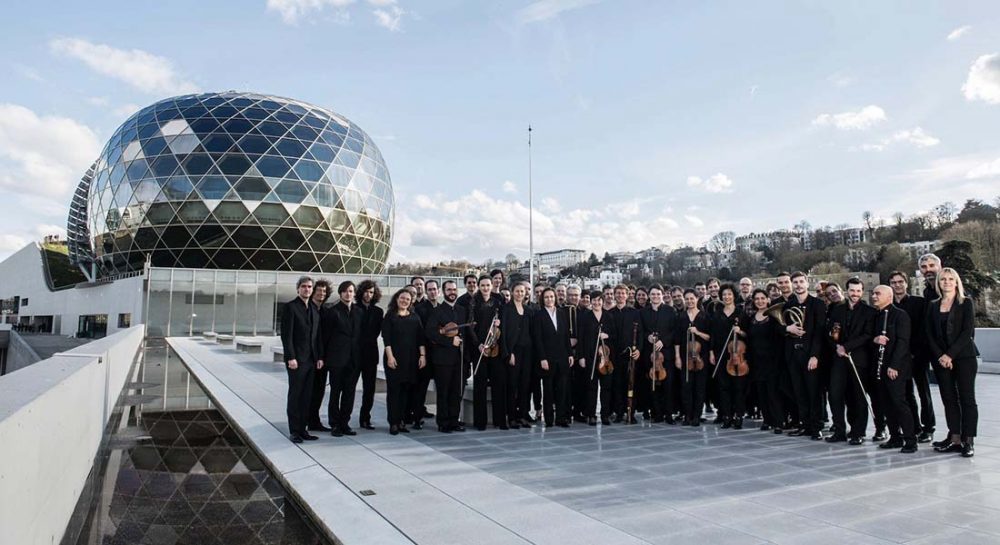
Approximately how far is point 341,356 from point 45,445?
3.84m

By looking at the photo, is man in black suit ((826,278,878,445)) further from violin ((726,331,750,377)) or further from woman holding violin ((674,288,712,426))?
woman holding violin ((674,288,712,426))

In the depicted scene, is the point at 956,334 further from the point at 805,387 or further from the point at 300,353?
the point at 300,353

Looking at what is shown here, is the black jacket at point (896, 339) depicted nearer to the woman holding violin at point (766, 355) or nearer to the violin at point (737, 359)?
the woman holding violin at point (766, 355)

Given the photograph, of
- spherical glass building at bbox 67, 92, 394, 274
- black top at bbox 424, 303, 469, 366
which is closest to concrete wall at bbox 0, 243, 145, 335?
spherical glass building at bbox 67, 92, 394, 274

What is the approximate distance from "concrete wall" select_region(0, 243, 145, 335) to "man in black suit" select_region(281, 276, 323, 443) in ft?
103

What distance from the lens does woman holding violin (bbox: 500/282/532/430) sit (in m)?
7.50

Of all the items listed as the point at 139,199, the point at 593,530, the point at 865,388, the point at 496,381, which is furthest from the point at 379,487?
the point at 139,199

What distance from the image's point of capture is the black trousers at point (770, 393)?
7.48 m

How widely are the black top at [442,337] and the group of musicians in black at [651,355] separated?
19mm

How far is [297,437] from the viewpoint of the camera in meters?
6.46

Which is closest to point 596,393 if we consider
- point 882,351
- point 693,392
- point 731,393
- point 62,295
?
point 693,392

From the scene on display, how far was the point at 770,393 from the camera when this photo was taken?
24.9 ft

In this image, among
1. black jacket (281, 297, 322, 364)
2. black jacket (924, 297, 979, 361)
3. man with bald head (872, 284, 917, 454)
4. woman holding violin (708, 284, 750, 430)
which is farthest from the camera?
woman holding violin (708, 284, 750, 430)

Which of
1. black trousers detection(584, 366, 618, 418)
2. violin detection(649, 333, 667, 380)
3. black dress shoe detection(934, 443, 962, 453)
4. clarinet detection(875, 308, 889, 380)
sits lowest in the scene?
black dress shoe detection(934, 443, 962, 453)
